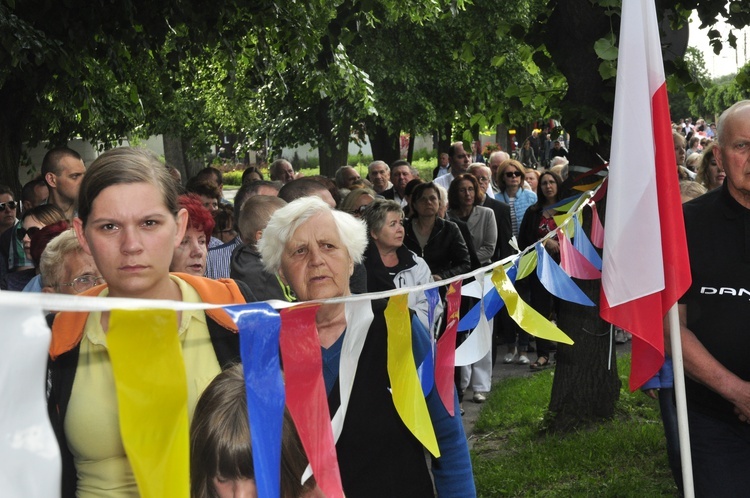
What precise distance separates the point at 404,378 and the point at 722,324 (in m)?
1.60

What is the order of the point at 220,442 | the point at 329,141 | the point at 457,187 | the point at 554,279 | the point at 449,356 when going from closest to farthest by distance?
1. the point at 220,442
2. the point at 449,356
3. the point at 554,279
4. the point at 457,187
5. the point at 329,141

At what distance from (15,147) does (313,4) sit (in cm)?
453

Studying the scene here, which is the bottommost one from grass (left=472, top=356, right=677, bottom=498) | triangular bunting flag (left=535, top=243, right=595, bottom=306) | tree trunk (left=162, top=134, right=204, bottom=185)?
grass (left=472, top=356, right=677, bottom=498)

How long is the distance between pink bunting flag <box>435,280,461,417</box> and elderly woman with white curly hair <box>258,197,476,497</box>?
0.16ft

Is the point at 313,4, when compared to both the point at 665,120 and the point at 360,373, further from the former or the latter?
the point at 360,373

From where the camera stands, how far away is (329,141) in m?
19.9

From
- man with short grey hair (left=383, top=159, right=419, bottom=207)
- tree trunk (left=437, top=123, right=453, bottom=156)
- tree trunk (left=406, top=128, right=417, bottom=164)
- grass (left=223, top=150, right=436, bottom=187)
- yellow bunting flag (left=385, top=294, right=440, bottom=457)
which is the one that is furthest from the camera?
grass (left=223, top=150, right=436, bottom=187)

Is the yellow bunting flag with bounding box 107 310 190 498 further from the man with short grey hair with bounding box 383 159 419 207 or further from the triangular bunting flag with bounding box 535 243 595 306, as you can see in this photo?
the man with short grey hair with bounding box 383 159 419 207

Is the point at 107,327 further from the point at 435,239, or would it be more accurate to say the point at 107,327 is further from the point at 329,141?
the point at 329,141

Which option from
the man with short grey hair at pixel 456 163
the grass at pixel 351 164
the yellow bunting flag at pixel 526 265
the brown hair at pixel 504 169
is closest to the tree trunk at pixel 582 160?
the yellow bunting flag at pixel 526 265

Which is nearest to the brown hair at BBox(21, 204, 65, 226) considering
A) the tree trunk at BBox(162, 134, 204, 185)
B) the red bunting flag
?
the red bunting flag

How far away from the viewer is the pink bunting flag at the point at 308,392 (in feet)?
8.02

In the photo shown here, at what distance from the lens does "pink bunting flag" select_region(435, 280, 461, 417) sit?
10.6 feet

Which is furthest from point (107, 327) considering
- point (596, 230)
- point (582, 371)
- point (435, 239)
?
point (435, 239)
